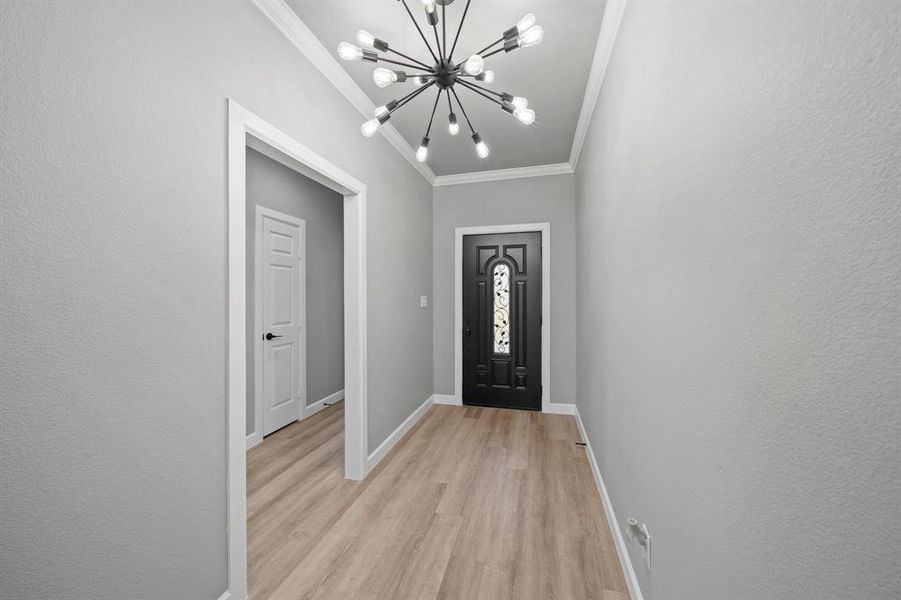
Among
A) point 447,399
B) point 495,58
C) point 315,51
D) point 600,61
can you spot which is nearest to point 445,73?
point 495,58

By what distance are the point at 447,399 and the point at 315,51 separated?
351cm

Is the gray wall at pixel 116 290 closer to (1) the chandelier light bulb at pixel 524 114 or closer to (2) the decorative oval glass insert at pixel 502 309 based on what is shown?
(1) the chandelier light bulb at pixel 524 114

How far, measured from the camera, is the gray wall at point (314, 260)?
3.22m

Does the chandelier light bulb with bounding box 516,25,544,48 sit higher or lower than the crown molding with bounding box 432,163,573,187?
lower

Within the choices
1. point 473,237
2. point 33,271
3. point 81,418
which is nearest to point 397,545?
point 81,418

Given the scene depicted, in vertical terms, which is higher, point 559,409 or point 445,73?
point 445,73

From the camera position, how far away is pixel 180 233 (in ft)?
4.23

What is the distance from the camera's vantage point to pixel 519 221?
410cm

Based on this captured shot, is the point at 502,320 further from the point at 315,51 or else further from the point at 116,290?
the point at 116,290

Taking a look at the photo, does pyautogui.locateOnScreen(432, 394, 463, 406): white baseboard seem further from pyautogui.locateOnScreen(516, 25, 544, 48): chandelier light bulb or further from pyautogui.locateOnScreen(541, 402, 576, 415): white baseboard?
pyautogui.locateOnScreen(516, 25, 544, 48): chandelier light bulb

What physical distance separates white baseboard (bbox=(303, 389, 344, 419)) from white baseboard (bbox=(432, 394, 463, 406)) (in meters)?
1.20

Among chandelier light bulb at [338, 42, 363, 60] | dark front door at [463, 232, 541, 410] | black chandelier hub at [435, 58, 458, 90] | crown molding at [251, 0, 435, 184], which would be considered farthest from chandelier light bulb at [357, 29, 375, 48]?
dark front door at [463, 232, 541, 410]

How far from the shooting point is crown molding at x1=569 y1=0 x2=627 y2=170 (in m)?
1.75

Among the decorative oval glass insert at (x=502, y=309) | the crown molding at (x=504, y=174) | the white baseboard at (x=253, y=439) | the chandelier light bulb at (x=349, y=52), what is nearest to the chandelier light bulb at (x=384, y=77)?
the chandelier light bulb at (x=349, y=52)
